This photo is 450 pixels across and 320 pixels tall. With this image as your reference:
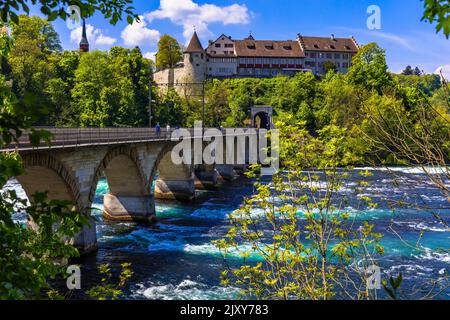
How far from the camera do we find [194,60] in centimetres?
11438

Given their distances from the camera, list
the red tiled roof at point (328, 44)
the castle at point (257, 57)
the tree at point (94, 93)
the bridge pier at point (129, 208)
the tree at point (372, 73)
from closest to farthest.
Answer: the bridge pier at point (129, 208) → the tree at point (94, 93) → the tree at point (372, 73) → the castle at point (257, 57) → the red tiled roof at point (328, 44)

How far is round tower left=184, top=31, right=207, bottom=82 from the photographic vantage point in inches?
4483

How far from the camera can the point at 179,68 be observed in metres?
117

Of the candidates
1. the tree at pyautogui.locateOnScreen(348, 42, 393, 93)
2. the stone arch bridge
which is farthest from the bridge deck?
the tree at pyautogui.locateOnScreen(348, 42, 393, 93)

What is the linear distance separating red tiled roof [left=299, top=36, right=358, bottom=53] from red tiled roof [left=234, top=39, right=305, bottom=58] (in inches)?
136

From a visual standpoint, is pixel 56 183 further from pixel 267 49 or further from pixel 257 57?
pixel 267 49

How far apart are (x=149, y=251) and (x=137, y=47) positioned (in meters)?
66.2

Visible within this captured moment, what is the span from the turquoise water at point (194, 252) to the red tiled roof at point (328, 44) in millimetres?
97888

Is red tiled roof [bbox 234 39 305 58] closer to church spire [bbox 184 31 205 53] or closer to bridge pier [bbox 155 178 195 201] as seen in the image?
church spire [bbox 184 31 205 53]

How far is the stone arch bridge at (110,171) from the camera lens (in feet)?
77.9

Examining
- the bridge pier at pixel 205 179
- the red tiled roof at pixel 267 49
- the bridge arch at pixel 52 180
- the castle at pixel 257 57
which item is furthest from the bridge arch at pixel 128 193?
the red tiled roof at pixel 267 49

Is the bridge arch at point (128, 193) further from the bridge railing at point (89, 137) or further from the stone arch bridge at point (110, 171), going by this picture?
the bridge railing at point (89, 137)

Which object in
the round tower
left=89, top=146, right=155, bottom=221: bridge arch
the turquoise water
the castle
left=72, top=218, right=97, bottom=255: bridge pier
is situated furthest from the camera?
the castle
